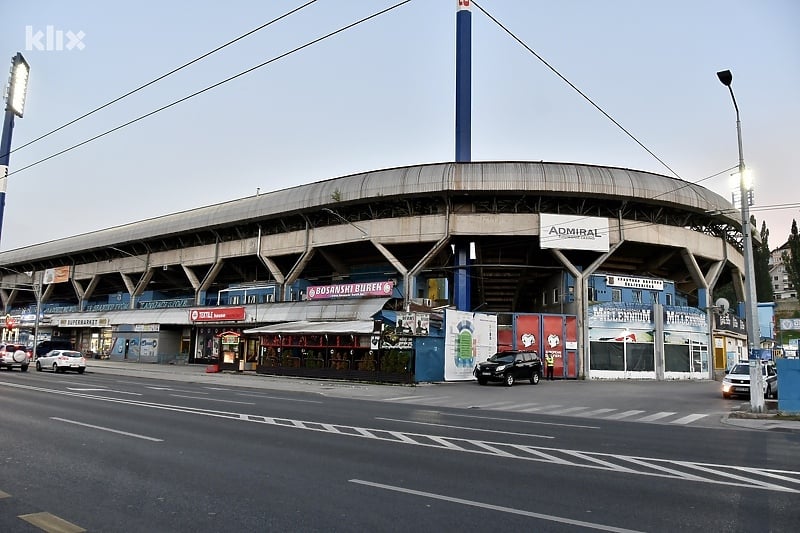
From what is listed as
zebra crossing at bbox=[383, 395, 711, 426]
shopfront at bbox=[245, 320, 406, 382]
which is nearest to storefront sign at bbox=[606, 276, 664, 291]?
shopfront at bbox=[245, 320, 406, 382]

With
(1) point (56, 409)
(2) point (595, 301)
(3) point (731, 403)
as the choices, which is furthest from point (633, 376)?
(1) point (56, 409)

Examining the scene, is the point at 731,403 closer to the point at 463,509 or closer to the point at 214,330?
the point at 463,509

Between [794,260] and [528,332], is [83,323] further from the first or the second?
[794,260]

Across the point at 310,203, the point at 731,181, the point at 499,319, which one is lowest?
the point at 499,319

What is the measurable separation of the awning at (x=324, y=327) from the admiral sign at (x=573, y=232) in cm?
1407

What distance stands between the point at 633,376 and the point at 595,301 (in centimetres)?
571

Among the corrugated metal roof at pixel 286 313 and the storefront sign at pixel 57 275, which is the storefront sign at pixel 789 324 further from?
the storefront sign at pixel 57 275

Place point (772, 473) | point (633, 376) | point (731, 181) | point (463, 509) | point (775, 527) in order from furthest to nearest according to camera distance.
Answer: point (633, 376) → point (731, 181) → point (772, 473) → point (463, 509) → point (775, 527)

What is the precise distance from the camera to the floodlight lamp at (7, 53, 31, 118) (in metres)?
28.2

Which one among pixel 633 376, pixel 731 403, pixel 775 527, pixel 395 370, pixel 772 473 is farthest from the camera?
pixel 633 376

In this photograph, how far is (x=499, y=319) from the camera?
38.7 metres

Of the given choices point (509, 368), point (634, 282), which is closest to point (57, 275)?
point (509, 368)

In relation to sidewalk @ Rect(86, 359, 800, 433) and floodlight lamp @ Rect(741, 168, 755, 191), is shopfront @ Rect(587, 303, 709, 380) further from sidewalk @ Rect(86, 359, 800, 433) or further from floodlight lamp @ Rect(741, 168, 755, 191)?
floodlight lamp @ Rect(741, 168, 755, 191)

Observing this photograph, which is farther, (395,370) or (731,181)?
(395,370)
